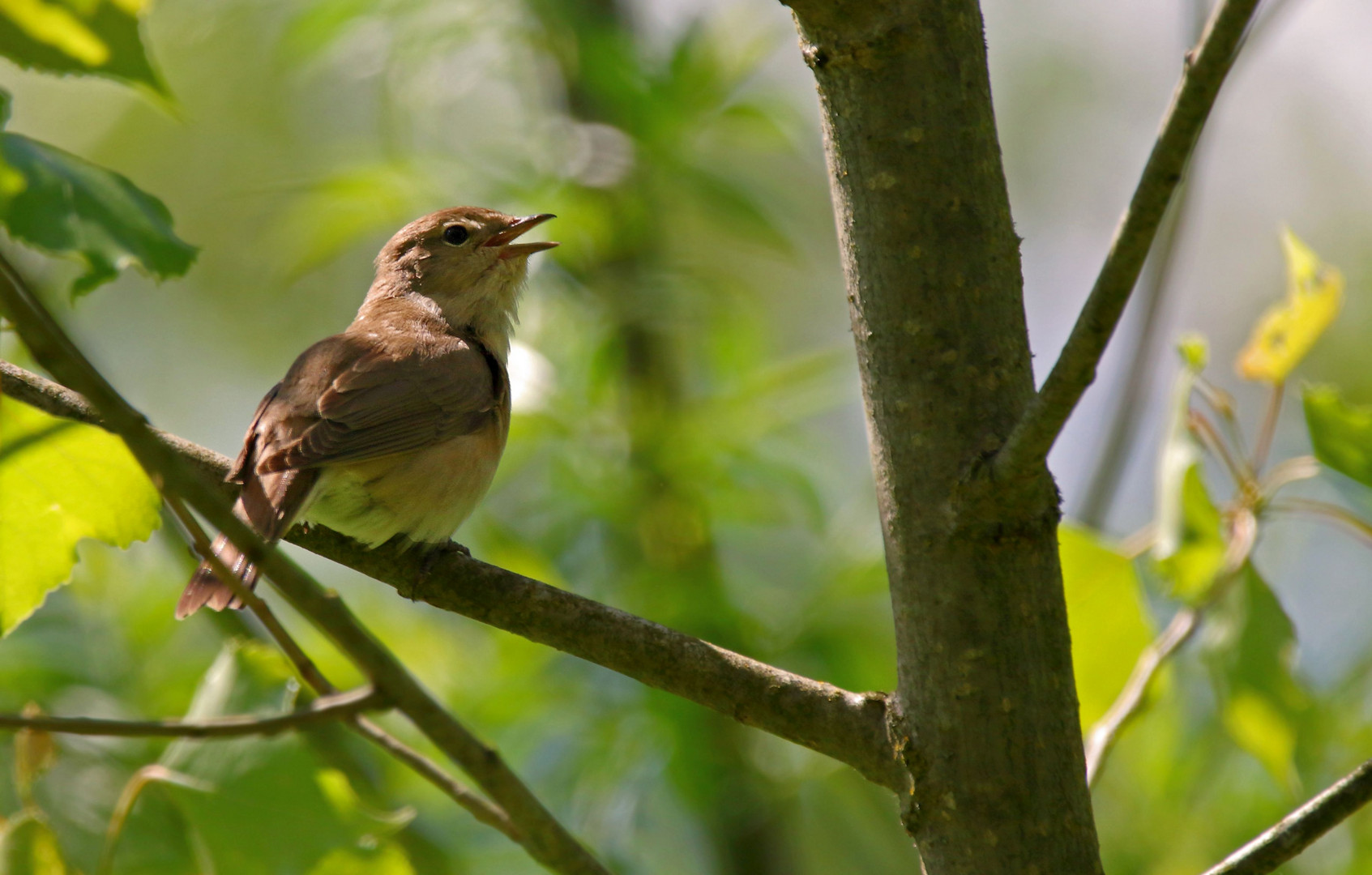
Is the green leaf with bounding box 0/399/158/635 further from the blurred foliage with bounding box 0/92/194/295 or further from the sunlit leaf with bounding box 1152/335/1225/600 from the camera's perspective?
the sunlit leaf with bounding box 1152/335/1225/600

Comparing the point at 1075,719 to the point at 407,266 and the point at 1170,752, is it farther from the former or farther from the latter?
the point at 407,266

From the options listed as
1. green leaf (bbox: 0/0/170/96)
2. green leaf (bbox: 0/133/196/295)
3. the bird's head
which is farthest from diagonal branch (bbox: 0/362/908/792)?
the bird's head

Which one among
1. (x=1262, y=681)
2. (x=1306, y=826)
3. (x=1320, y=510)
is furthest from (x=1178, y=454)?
(x=1306, y=826)

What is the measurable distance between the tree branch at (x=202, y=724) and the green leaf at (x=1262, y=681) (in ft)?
6.52

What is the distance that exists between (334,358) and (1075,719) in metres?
3.16

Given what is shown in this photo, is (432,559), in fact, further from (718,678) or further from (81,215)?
(81,215)

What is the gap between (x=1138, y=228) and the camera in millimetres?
1799

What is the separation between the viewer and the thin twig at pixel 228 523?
1.69 metres

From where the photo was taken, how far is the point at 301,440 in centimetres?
397

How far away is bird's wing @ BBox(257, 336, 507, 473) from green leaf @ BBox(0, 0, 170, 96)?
1545 mm

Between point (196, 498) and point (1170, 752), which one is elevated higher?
point (196, 498)

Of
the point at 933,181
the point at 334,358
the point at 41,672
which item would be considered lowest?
the point at 41,672

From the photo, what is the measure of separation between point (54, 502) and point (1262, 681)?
2684 mm

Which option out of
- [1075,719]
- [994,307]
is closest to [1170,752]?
[1075,719]
